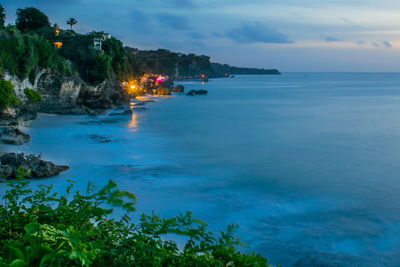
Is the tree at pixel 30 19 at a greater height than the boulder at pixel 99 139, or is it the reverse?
the tree at pixel 30 19

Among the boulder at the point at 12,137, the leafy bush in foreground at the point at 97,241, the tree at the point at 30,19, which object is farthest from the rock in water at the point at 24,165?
the tree at the point at 30,19

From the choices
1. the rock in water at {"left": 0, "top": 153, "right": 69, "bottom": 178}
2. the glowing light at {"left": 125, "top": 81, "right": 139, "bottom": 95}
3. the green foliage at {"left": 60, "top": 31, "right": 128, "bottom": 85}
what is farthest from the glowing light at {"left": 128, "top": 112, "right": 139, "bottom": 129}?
the glowing light at {"left": 125, "top": 81, "right": 139, "bottom": 95}

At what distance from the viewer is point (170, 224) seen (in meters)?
3.66

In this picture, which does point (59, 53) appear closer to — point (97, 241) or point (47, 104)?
point (47, 104)

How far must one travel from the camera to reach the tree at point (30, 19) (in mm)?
52344

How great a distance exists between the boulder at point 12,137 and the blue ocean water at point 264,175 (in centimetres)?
94

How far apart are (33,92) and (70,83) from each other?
5.51 m

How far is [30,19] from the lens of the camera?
173 ft

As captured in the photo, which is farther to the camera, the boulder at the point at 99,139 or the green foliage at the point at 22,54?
the green foliage at the point at 22,54

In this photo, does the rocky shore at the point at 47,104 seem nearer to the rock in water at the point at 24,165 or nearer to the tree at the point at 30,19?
the rock in water at the point at 24,165

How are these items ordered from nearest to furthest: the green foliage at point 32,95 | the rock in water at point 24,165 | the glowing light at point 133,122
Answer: the rock in water at point 24,165 < the green foliage at point 32,95 < the glowing light at point 133,122

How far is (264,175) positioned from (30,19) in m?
49.6

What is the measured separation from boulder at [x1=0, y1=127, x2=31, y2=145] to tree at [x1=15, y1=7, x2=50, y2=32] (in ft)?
133

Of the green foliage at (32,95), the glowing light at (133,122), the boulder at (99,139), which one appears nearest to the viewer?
the boulder at (99,139)
